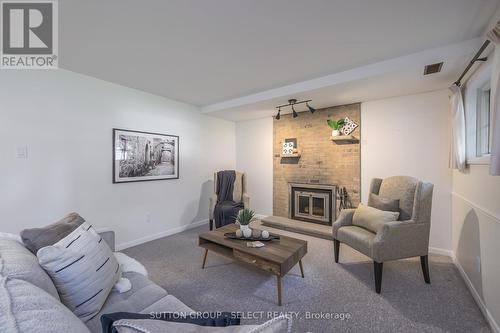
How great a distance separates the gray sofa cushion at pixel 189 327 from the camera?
0.49 meters

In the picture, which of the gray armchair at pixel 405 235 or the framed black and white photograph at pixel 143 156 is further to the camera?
the framed black and white photograph at pixel 143 156

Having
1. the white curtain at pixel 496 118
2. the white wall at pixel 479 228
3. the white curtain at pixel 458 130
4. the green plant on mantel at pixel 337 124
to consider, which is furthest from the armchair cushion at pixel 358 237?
the green plant on mantel at pixel 337 124

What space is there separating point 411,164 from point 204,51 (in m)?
3.25

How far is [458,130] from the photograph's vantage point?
91.6 inches

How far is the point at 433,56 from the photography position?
2.12 metres

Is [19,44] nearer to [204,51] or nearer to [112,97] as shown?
[112,97]

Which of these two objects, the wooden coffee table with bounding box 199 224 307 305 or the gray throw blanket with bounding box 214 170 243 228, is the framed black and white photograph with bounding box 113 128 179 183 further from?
the wooden coffee table with bounding box 199 224 307 305

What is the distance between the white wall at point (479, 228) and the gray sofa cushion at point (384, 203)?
0.63 m

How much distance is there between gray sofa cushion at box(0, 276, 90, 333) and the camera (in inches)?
20.1

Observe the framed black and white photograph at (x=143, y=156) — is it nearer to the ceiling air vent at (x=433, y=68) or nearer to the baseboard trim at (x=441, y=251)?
the ceiling air vent at (x=433, y=68)

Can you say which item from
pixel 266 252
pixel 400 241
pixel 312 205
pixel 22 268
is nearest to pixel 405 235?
pixel 400 241

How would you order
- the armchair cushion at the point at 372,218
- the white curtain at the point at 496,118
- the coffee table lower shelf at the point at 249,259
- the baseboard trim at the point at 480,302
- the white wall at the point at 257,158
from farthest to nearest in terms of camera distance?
1. the white wall at the point at 257,158
2. the armchair cushion at the point at 372,218
3. the coffee table lower shelf at the point at 249,259
4. the baseboard trim at the point at 480,302
5. the white curtain at the point at 496,118

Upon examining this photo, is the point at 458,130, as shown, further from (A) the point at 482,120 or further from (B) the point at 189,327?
(B) the point at 189,327

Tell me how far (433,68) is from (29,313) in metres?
3.40
